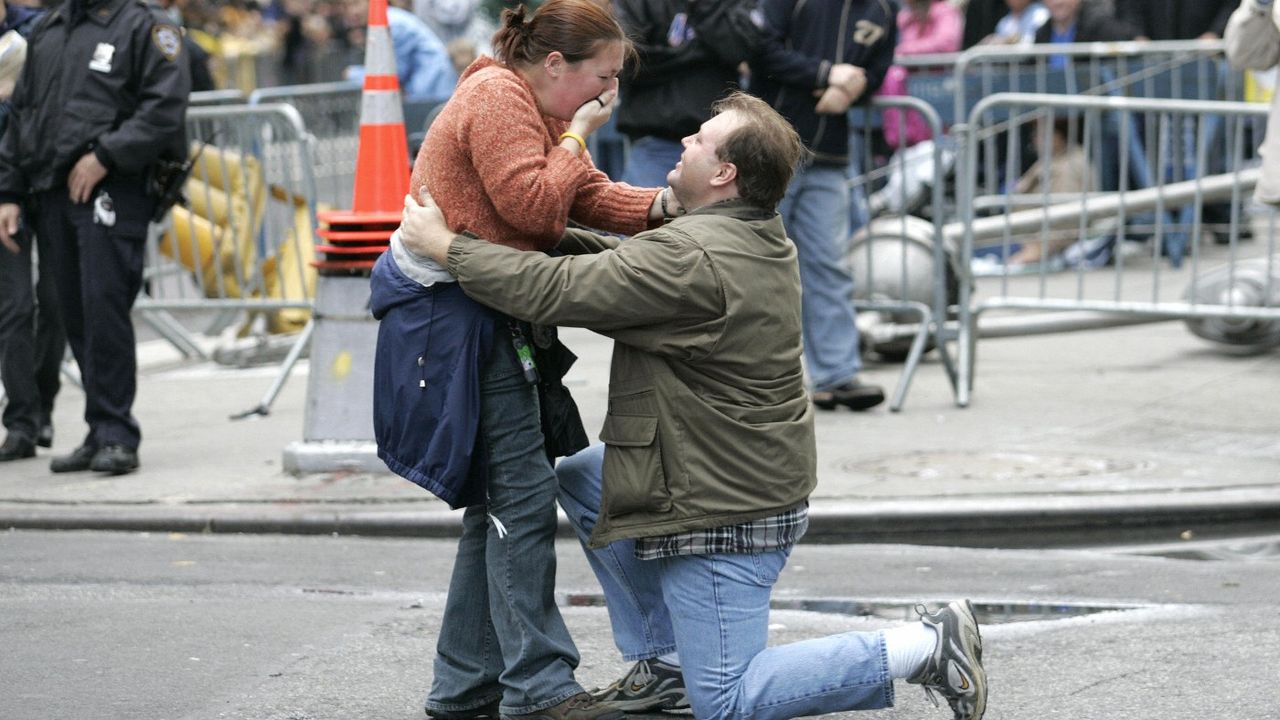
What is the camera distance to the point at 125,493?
6.94 m

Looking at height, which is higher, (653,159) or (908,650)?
(653,159)

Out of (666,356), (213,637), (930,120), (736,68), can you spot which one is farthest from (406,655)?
(930,120)

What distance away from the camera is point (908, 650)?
386 centimetres

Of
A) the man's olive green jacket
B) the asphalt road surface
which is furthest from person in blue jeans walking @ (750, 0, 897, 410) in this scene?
the man's olive green jacket

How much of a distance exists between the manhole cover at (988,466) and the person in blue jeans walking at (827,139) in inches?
37.4

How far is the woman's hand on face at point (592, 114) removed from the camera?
416 cm

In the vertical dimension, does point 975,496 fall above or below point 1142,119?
below

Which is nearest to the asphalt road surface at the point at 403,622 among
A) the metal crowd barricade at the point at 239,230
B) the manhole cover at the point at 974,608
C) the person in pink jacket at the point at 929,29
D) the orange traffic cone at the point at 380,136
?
the manhole cover at the point at 974,608

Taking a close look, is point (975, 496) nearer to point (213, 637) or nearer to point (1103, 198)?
point (213, 637)

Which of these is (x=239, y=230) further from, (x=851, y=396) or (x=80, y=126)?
(x=851, y=396)

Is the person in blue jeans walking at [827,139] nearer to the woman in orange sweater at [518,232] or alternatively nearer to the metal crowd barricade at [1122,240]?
the metal crowd barricade at [1122,240]

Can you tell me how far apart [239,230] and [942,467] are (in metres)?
4.44

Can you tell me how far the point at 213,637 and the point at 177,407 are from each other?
411 centimetres

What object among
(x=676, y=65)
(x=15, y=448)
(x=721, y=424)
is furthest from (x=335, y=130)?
(x=721, y=424)
